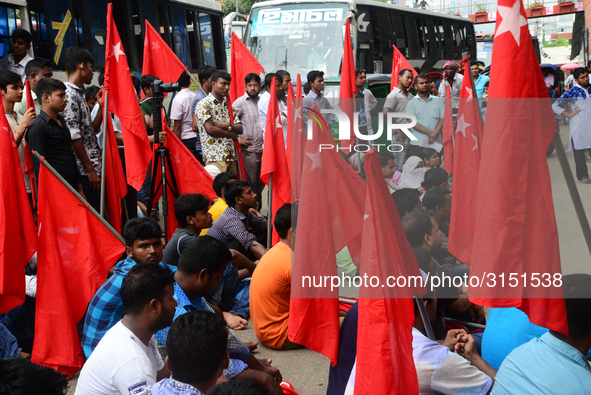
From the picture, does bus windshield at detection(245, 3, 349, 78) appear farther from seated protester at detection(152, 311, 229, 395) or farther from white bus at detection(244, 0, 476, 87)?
seated protester at detection(152, 311, 229, 395)

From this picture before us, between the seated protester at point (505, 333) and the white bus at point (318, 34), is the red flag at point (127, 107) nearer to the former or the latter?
the seated protester at point (505, 333)

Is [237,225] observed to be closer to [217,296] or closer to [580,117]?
[217,296]

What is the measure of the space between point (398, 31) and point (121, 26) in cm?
721

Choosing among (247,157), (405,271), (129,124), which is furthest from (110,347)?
(247,157)

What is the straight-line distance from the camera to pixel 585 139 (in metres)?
9.01

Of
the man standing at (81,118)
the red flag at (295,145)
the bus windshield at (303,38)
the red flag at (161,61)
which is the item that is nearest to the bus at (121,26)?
the bus windshield at (303,38)

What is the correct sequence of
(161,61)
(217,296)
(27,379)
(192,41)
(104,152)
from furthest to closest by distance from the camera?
1. (192,41)
2. (161,61)
3. (104,152)
4. (217,296)
5. (27,379)

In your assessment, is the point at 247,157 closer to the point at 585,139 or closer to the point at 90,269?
the point at 90,269

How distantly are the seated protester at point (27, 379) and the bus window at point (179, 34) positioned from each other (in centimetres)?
1055

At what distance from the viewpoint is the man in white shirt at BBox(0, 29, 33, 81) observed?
6.40 meters

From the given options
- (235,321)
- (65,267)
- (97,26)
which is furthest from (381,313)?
(97,26)

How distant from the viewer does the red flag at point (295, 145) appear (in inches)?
203

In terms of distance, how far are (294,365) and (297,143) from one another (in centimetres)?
230

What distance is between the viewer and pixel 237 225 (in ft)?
15.6
